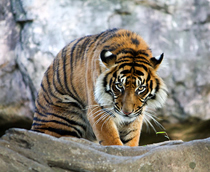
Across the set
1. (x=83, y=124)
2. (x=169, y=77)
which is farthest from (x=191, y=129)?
(x=83, y=124)

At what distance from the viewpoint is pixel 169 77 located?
5.18m

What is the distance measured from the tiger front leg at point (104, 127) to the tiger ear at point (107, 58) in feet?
1.42

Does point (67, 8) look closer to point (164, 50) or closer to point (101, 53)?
point (164, 50)

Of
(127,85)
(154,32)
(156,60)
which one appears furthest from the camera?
(154,32)

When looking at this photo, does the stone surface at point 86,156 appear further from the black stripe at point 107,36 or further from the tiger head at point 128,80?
the black stripe at point 107,36

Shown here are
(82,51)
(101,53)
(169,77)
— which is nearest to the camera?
(101,53)

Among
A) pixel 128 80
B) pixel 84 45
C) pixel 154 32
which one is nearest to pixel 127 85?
pixel 128 80

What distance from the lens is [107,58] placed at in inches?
125

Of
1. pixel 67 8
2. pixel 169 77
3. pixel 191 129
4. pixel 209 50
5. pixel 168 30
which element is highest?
pixel 67 8

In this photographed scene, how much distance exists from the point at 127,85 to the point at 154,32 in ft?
7.58

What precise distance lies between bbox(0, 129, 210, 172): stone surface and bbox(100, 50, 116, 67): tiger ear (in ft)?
3.60

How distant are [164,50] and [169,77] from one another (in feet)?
1.32

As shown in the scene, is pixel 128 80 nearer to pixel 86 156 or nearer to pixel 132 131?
pixel 132 131

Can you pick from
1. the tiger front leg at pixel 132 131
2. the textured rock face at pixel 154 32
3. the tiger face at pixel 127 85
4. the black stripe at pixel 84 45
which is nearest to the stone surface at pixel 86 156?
the tiger face at pixel 127 85
